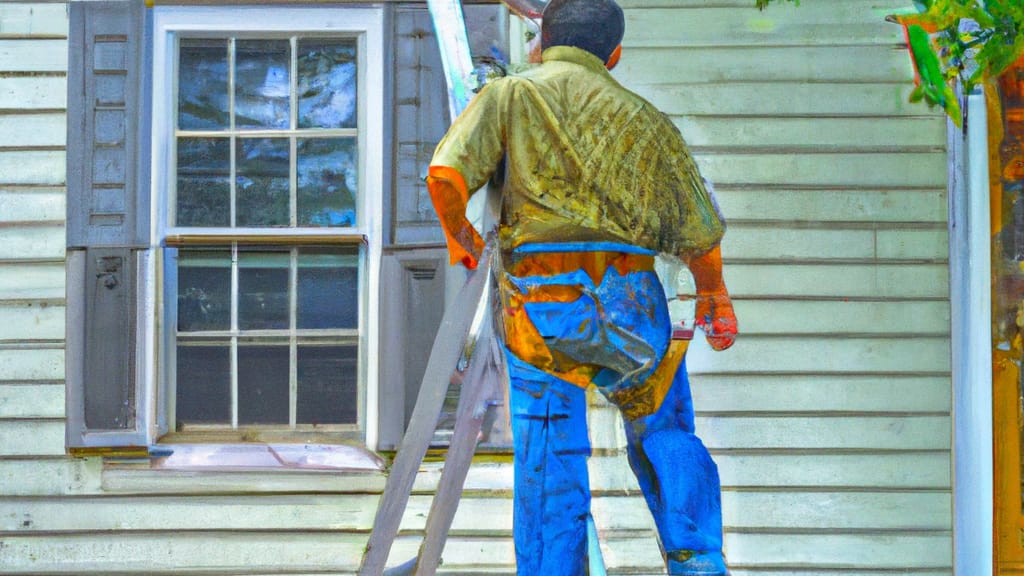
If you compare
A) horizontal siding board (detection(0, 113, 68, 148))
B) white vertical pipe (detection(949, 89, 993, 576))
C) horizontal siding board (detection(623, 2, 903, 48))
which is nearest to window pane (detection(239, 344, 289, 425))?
horizontal siding board (detection(0, 113, 68, 148))

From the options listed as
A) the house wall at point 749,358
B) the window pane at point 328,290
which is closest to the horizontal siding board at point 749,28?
the house wall at point 749,358

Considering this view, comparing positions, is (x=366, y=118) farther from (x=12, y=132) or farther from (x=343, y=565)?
(x=343, y=565)

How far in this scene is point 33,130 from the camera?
4262 millimetres

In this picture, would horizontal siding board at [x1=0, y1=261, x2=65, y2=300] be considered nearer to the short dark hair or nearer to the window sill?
the window sill

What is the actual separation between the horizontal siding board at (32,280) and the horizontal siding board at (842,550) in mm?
2349

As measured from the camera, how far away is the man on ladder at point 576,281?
3.35 metres

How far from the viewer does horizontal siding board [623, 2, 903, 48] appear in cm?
427

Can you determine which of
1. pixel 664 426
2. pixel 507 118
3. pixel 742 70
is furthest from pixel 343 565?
pixel 742 70

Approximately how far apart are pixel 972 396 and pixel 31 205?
3149 mm

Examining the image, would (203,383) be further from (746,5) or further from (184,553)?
(746,5)

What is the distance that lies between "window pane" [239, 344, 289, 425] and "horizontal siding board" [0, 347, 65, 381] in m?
0.60

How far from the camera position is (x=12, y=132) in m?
4.27

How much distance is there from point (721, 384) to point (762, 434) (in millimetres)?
208

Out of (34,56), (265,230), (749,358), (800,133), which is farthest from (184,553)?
(800,133)
